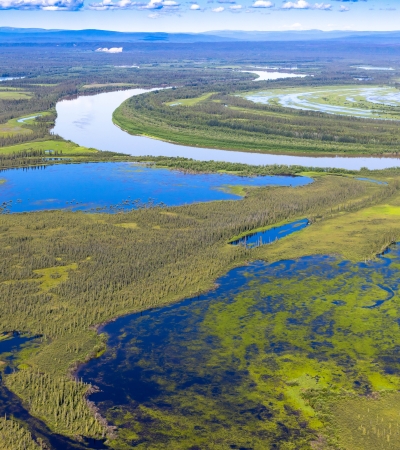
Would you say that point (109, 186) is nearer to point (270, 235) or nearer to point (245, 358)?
point (270, 235)

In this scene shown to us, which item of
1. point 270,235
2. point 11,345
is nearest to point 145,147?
point 270,235

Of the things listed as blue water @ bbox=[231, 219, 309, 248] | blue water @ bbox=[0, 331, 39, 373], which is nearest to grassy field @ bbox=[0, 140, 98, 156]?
blue water @ bbox=[231, 219, 309, 248]

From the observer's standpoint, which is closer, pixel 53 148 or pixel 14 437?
pixel 14 437

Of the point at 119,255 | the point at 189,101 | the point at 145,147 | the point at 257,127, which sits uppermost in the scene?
the point at 189,101

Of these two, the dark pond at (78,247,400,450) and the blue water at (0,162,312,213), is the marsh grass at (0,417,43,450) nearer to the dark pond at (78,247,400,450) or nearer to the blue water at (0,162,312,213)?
the dark pond at (78,247,400,450)

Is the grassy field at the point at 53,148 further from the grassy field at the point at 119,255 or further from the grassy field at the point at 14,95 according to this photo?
the grassy field at the point at 14,95

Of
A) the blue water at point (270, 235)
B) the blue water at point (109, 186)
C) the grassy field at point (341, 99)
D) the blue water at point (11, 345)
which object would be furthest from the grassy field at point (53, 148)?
the grassy field at point (341, 99)
